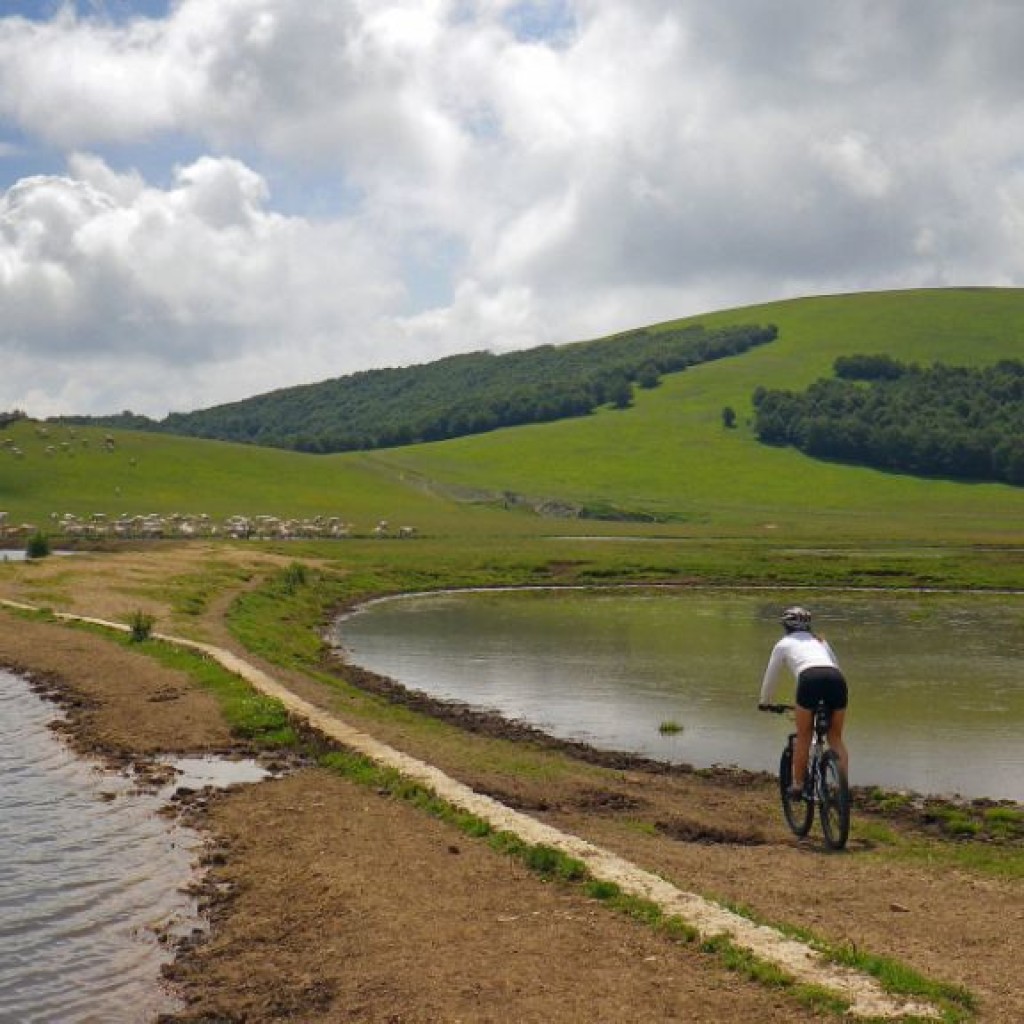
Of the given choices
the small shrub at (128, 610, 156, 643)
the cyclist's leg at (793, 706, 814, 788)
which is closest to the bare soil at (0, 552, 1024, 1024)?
the cyclist's leg at (793, 706, 814, 788)

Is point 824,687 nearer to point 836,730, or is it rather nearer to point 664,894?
point 836,730

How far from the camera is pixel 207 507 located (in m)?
125

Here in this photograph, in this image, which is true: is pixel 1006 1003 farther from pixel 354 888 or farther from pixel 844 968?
pixel 354 888

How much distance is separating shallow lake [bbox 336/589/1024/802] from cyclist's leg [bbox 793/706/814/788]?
6.75 m

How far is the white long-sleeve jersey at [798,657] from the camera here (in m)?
16.3

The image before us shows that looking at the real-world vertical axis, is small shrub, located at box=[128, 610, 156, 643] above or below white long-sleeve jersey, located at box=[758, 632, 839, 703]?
→ below

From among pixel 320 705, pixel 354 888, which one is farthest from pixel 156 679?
pixel 354 888

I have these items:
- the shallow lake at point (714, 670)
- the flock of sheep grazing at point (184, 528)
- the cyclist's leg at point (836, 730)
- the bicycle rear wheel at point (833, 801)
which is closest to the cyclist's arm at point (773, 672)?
the cyclist's leg at point (836, 730)

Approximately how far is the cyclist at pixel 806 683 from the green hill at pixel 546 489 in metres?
88.2

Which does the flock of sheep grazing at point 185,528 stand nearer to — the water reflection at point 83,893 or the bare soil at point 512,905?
the water reflection at point 83,893

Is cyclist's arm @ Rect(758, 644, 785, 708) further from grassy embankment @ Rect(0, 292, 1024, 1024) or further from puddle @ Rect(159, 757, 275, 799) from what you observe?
puddle @ Rect(159, 757, 275, 799)

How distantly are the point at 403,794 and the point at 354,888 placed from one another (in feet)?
14.1

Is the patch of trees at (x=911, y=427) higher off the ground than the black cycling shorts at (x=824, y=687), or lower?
higher

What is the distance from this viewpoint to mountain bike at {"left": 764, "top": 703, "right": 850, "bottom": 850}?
1617cm
